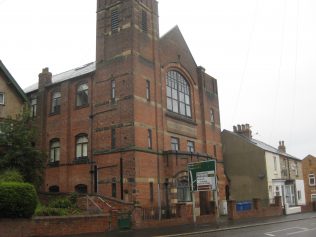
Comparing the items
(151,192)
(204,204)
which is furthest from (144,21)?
(204,204)

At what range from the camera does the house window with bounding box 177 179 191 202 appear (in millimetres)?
31922

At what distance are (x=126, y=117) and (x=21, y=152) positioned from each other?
787 centimetres

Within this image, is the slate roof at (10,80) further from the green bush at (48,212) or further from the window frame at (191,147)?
the window frame at (191,147)

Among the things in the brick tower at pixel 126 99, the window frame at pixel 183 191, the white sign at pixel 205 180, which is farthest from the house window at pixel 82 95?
the white sign at pixel 205 180

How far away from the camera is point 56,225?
20.2 meters

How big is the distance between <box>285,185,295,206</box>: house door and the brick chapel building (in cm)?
1488

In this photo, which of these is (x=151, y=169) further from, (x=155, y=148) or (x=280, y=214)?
(x=280, y=214)

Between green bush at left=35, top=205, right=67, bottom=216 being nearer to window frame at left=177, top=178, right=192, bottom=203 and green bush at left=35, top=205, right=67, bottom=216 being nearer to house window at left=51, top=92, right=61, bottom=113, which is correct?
window frame at left=177, top=178, right=192, bottom=203

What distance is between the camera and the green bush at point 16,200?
18403 mm

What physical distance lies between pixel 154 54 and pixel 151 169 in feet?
31.7

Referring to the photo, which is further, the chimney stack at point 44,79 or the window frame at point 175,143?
the chimney stack at point 44,79

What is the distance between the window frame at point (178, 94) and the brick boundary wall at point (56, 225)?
1479 cm

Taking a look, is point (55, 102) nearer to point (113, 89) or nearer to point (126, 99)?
point (113, 89)

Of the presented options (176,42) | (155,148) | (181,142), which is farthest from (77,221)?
(176,42)
